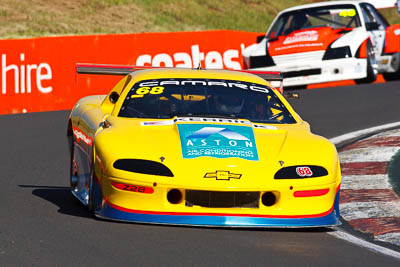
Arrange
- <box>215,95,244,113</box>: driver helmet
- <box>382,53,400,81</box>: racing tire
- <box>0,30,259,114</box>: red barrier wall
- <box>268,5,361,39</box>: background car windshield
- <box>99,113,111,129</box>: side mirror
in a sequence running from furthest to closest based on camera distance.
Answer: <box>382,53,400,81</box>: racing tire → <box>268,5,361,39</box>: background car windshield → <box>0,30,259,114</box>: red barrier wall → <box>215,95,244,113</box>: driver helmet → <box>99,113,111,129</box>: side mirror

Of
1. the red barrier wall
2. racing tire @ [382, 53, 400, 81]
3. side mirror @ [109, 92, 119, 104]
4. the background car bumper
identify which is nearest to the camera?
side mirror @ [109, 92, 119, 104]

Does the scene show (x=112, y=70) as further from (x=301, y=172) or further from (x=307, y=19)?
(x=307, y=19)

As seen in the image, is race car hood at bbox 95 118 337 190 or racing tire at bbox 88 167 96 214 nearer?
race car hood at bbox 95 118 337 190

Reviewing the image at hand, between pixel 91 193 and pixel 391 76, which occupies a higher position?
pixel 91 193

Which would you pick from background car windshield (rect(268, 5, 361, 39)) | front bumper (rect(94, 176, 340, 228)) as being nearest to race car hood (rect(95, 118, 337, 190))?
front bumper (rect(94, 176, 340, 228))

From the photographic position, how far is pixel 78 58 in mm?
17547

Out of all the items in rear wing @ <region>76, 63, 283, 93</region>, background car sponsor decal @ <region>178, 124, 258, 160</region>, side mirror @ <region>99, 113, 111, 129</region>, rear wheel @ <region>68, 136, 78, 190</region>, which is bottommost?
rear wheel @ <region>68, 136, 78, 190</region>

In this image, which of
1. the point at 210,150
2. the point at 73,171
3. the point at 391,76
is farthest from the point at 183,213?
the point at 391,76

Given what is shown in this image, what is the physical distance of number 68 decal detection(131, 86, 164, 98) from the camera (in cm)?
819

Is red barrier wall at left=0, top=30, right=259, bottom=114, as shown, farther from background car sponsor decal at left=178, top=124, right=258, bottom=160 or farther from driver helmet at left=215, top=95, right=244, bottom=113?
background car sponsor decal at left=178, top=124, right=258, bottom=160

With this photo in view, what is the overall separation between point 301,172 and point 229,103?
134 centimetres

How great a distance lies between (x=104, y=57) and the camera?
1809cm

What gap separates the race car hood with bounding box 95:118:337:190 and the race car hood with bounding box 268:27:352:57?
10.6m

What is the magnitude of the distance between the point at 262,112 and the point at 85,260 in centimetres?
270
